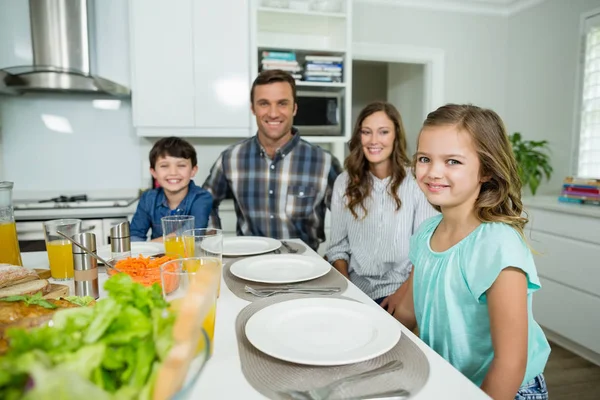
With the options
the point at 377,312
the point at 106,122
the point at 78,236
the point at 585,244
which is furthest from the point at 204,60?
the point at 585,244

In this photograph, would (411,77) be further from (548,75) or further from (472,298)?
(472,298)

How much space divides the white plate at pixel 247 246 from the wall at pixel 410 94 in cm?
286

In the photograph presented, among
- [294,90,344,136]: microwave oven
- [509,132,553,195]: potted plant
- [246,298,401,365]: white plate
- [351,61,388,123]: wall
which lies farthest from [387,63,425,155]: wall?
[246,298,401,365]: white plate

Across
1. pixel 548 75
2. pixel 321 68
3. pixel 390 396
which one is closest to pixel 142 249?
pixel 390 396

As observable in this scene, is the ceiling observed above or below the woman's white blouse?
above

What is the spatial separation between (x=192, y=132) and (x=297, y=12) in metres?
1.18

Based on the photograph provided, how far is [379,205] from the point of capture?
5.66 ft

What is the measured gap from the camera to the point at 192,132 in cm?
296

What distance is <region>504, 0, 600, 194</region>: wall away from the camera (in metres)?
3.15

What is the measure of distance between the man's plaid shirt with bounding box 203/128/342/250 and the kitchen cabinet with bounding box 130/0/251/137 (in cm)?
89

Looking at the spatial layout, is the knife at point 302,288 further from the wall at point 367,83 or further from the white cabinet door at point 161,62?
the wall at point 367,83

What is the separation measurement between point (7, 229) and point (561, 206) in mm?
2873

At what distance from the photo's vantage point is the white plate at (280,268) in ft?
3.50

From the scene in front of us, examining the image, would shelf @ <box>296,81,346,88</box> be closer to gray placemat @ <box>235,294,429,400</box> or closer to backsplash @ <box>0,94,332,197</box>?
backsplash @ <box>0,94,332,197</box>
